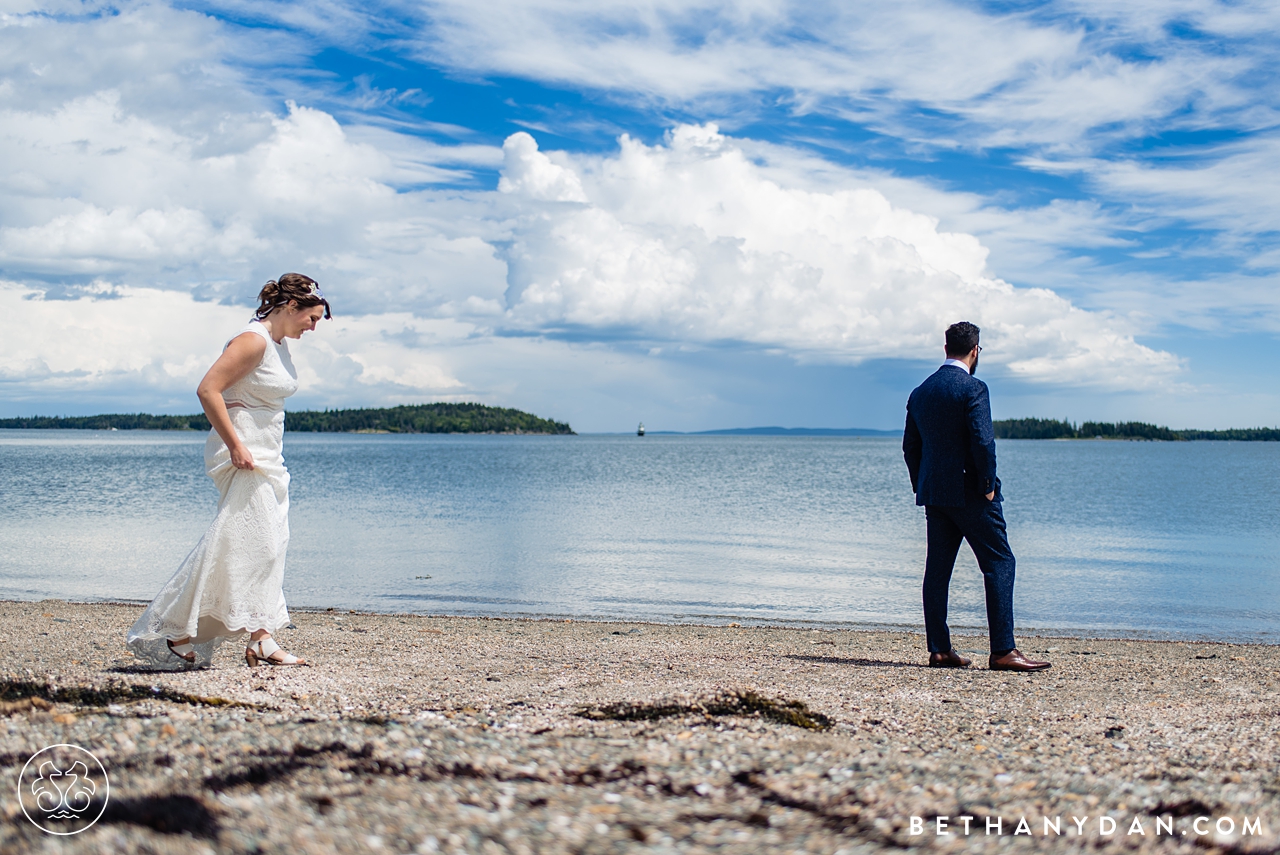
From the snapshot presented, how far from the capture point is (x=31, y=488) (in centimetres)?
4228

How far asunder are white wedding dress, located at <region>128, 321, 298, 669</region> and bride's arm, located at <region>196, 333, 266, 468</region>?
7 centimetres

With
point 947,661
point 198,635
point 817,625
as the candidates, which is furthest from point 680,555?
point 198,635

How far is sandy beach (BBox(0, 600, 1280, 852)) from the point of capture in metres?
3.09

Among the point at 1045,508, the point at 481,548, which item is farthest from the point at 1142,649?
the point at 1045,508

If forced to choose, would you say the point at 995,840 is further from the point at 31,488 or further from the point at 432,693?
the point at 31,488

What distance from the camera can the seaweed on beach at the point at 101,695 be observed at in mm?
5164

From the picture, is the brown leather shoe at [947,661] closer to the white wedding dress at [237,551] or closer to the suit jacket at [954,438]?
the suit jacket at [954,438]

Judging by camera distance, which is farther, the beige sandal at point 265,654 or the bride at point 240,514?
the beige sandal at point 265,654

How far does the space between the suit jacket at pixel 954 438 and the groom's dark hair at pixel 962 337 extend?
0.18m

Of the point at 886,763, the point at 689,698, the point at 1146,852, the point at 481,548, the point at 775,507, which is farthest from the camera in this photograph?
the point at 775,507

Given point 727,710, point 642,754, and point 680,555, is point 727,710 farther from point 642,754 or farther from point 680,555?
point 680,555

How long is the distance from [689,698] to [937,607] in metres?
2.90

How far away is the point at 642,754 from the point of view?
4035 millimetres

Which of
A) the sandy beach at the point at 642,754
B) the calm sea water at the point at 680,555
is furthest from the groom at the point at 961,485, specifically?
the calm sea water at the point at 680,555
